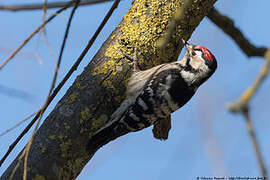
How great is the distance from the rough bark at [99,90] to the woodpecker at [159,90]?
9 cm

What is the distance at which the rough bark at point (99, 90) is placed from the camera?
108 inches

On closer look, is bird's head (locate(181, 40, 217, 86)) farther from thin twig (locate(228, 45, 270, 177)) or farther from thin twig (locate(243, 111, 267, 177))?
thin twig (locate(243, 111, 267, 177))

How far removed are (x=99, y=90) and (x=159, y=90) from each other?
0.83 m

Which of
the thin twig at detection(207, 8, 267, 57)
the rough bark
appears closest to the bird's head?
the rough bark

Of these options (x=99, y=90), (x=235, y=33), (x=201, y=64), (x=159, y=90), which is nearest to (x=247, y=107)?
(x=99, y=90)

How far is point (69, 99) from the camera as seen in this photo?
295 cm

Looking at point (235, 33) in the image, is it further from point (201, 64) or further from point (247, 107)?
point (247, 107)

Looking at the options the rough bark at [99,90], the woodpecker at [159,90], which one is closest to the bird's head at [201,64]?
the woodpecker at [159,90]

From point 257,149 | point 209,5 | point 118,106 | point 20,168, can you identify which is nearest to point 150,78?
point 118,106

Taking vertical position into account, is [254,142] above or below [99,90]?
below

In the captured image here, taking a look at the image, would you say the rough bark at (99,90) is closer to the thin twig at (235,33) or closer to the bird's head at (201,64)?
the bird's head at (201,64)

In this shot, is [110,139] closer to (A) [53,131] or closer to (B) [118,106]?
(B) [118,106]

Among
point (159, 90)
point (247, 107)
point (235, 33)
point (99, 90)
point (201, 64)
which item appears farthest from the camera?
point (235, 33)

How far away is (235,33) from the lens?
4676 mm
